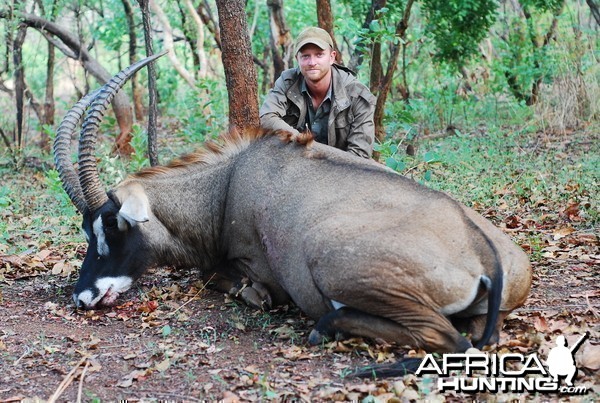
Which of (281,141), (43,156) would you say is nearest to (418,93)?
(43,156)

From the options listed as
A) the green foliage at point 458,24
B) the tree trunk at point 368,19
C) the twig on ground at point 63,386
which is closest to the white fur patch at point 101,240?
the twig on ground at point 63,386

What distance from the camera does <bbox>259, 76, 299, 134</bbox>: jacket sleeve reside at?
23.0 ft

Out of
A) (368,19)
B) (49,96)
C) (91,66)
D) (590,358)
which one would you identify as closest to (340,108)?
(590,358)

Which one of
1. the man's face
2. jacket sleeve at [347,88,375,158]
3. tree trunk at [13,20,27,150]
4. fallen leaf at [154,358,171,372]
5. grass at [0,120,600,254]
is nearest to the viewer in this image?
fallen leaf at [154,358,171,372]

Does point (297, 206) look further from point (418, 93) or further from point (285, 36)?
point (418, 93)

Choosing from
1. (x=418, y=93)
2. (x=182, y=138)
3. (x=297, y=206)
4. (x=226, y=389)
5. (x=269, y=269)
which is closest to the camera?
(x=226, y=389)

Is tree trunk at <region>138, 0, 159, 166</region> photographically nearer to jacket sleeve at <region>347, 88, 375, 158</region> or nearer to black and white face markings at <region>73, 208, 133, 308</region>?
jacket sleeve at <region>347, 88, 375, 158</region>

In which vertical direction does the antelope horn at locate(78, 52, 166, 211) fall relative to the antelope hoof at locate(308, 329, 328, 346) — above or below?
above

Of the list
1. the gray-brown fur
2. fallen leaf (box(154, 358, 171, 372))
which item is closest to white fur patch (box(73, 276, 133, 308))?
the gray-brown fur

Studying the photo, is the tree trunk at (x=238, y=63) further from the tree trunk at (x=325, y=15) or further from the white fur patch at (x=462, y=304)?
the white fur patch at (x=462, y=304)

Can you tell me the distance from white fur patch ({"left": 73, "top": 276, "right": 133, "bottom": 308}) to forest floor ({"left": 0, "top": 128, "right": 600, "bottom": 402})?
0.32 ft

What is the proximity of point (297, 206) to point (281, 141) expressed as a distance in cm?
87

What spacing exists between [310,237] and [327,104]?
8.48ft

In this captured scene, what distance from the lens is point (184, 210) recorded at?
647 centimetres
